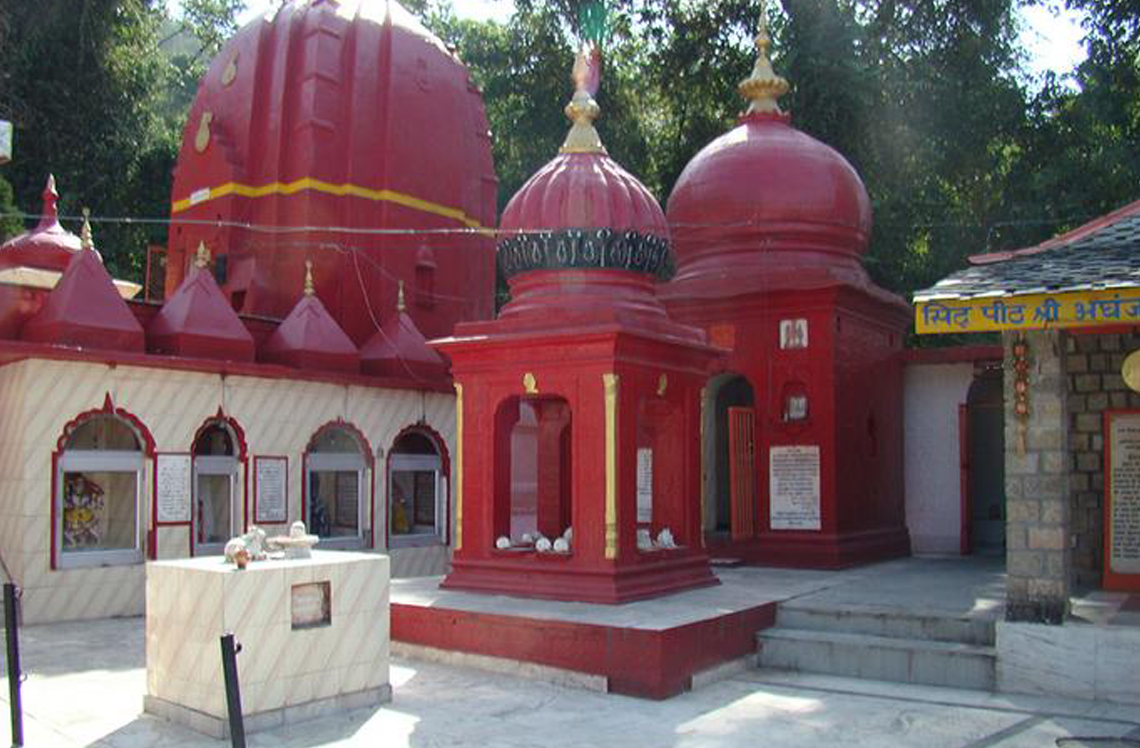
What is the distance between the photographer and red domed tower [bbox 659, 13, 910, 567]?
13.6 metres

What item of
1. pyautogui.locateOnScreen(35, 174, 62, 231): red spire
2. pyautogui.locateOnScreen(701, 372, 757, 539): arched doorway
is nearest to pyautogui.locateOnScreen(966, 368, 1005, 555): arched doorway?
pyautogui.locateOnScreen(701, 372, 757, 539): arched doorway

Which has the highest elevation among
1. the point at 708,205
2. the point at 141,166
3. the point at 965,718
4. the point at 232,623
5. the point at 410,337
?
the point at 141,166

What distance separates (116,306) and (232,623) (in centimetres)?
638

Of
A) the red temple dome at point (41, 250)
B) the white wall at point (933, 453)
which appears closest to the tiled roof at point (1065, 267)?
the white wall at point (933, 453)

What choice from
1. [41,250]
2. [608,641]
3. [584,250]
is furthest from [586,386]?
[41,250]

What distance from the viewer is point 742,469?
1381cm

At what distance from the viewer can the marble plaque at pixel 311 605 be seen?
307 inches

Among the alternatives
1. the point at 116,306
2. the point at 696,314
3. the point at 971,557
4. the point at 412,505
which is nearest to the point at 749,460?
the point at 696,314

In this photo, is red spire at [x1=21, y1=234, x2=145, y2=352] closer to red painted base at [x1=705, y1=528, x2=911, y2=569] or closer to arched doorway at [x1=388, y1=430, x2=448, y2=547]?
arched doorway at [x1=388, y1=430, x2=448, y2=547]

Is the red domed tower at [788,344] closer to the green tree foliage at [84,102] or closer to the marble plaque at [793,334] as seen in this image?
the marble plaque at [793,334]

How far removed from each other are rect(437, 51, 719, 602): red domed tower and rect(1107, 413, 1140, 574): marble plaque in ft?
12.8

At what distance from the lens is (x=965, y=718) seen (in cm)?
789

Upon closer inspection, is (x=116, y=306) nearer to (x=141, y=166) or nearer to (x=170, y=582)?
(x=170, y=582)

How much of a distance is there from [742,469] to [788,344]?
1640 millimetres
